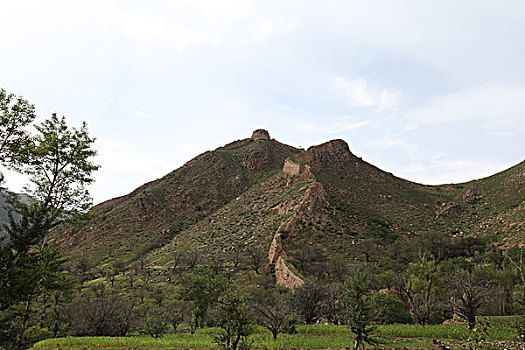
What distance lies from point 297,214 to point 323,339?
87.0 feet

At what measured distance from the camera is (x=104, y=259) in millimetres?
50938

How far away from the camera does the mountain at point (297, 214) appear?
129ft

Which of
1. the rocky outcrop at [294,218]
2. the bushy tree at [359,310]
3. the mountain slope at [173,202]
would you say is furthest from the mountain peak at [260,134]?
the bushy tree at [359,310]

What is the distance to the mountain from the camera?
129 ft

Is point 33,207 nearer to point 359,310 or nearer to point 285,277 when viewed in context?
point 359,310

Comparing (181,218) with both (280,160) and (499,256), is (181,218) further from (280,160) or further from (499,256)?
(499,256)

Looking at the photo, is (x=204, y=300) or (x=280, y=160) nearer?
(x=204, y=300)

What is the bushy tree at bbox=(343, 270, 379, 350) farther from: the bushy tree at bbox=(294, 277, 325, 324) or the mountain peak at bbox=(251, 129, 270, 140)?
the mountain peak at bbox=(251, 129, 270, 140)

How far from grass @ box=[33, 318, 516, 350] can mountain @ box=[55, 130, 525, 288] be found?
42.0ft

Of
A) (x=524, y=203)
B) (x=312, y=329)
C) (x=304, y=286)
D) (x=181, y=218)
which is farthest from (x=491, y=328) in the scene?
(x=181, y=218)

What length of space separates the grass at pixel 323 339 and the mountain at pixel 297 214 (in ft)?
42.0

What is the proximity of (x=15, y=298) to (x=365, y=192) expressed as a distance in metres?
51.9

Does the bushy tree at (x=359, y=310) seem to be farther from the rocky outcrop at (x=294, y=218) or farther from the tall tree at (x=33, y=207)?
the rocky outcrop at (x=294, y=218)

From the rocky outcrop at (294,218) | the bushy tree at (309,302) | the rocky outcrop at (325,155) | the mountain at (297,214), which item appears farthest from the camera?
the rocky outcrop at (325,155)
